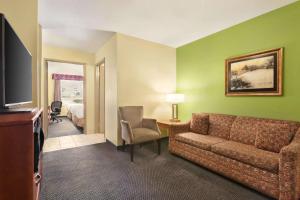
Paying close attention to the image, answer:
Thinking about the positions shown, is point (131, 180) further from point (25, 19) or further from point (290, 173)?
point (25, 19)

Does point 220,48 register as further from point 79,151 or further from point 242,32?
point 79,151

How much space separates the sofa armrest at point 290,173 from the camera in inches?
63.0

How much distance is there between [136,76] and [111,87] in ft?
2.15

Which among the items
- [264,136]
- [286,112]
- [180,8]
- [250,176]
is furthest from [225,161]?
[180,8]

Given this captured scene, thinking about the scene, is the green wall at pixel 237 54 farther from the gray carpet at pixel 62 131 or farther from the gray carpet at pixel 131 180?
the gray carpet at pixel 62 131

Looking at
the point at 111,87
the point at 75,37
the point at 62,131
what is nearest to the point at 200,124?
the point at 111,87

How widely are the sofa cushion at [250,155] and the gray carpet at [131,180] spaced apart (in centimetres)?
38

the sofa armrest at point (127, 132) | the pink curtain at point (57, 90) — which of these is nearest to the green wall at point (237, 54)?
the sofa armrest at point (127, 132)

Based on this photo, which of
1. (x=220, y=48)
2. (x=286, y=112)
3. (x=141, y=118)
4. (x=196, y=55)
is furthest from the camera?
(x=196, y=55)

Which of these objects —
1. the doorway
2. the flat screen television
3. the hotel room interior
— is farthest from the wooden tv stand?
the doorway

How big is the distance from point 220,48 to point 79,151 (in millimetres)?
3692

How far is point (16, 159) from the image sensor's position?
86 centimetres

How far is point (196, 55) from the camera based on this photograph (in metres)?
3.77

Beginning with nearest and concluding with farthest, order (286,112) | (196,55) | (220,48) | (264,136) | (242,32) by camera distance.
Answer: (264,136), (286,112), (242,32), (220,48), (196,55)
